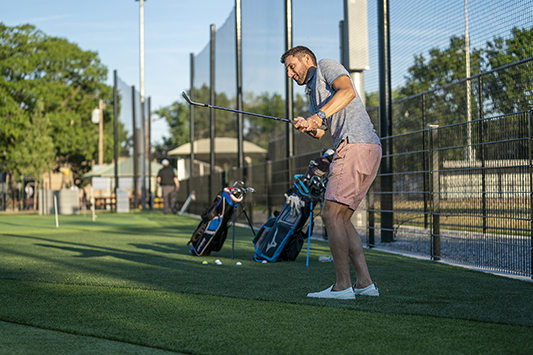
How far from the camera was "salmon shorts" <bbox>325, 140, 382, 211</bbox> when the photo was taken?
162 inches

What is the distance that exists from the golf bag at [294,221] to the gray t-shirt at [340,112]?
2.17 m

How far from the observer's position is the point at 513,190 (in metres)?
5.55

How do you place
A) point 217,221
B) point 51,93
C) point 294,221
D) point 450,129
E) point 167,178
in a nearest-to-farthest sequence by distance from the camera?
point 294,221
point 450,129
point 217,221
point 167,178
point 51,93

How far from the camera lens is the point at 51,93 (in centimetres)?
3891

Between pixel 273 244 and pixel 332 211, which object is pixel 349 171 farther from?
pixel 273 244

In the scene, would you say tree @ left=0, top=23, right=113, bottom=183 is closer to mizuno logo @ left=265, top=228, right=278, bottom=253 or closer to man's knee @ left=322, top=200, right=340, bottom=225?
mizuno logo @ left=265, top=228, right=278, bottom=253

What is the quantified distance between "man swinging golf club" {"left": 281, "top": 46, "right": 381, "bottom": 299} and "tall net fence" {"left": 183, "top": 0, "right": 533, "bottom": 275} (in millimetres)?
1872

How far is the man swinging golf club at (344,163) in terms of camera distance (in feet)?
13.5

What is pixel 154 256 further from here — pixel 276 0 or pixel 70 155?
pixel 70 155

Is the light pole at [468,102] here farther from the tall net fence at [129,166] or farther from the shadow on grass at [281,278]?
the tall net fence at [129,166]

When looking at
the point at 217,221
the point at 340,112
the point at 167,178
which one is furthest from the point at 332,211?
the point at 167,178

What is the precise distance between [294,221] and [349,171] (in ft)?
7.89

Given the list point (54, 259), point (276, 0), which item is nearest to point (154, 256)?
point (54, 259)

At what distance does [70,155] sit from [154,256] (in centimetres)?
3811
